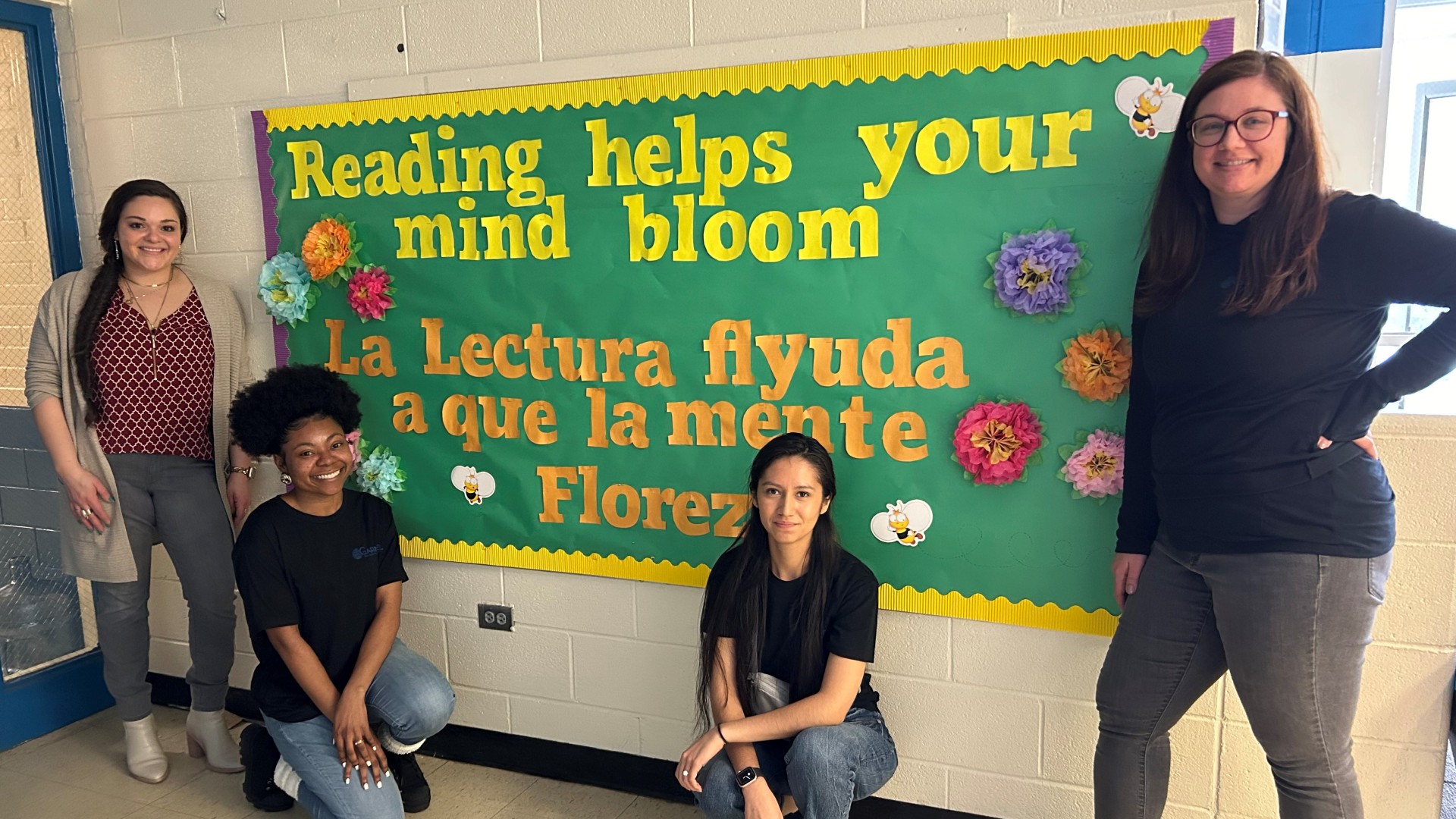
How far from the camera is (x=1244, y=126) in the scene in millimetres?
1414

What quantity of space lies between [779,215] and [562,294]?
54 centimetres

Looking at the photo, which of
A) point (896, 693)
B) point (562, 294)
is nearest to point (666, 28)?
point (562, 294)

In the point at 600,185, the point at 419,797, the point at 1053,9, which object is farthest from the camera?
the point at 419,797

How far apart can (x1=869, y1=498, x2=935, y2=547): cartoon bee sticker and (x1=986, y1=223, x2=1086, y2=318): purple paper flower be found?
0.44 m

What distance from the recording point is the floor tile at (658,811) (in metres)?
2.22

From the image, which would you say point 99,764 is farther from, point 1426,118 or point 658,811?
point 1426,118

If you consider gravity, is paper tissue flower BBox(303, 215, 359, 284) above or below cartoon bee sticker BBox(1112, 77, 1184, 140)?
below

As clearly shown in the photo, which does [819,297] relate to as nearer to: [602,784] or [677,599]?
[677,599]

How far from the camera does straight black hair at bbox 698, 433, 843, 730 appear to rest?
184 centimetres

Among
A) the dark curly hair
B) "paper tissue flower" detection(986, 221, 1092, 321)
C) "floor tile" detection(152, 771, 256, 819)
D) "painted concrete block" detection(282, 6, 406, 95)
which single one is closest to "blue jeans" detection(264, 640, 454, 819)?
"floor tile" detection(152, 771, 256, 819)

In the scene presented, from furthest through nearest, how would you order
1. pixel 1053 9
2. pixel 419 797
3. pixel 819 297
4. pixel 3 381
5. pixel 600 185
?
pixel 3 381 → pixel 419 797 → pixel 600 185 → pixel 819 297 → pixel 1053 9

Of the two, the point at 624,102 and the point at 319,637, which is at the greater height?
the point at 624,102

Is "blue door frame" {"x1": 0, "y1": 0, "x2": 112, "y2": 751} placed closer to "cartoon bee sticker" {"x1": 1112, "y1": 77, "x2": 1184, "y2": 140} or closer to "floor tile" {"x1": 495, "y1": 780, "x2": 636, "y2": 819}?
"floor tile" {"x1": 495, "y1": 780, "x2": 636, "y2": 819}

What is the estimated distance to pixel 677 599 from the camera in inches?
87.0
